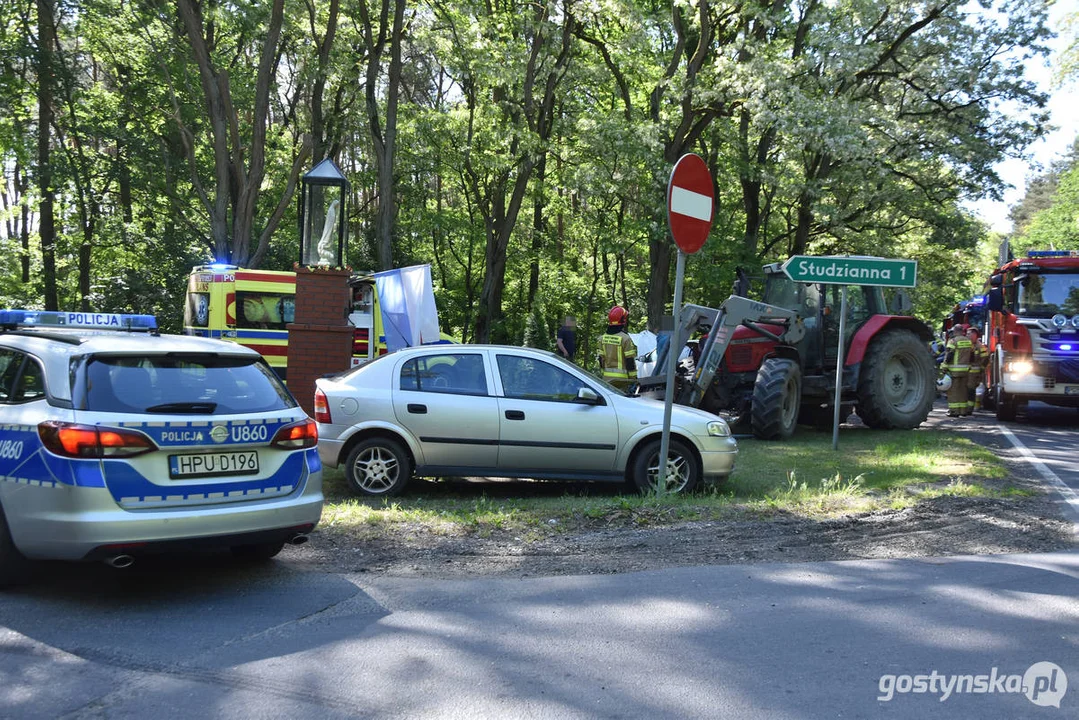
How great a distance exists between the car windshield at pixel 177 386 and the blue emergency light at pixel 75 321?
50.6 inches

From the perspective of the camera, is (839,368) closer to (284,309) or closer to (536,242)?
(284,309)

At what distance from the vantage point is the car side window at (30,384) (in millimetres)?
5129

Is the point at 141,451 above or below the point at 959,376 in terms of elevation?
below

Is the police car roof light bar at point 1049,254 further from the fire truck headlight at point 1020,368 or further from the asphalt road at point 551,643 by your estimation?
the asphalt road at point 551,643

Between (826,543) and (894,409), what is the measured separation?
8.25m

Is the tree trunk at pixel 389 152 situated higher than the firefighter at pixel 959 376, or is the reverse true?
the tree trunk at pixel 389 152

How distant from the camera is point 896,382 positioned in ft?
46.3

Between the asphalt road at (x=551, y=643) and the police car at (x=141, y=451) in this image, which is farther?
the police car at (x=141, y=451)

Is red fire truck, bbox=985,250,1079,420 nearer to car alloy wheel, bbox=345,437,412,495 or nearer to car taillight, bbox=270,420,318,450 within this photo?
car alloy wheel, bbox=345,437,412,495

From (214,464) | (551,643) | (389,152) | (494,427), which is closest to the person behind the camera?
(551,643)

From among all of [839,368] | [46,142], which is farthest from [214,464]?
[46,142]

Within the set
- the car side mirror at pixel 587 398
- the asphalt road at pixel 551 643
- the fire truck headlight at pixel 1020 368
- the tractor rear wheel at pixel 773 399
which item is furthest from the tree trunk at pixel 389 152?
the asphalt road at pixel 551 643

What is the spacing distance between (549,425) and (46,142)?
2078cm

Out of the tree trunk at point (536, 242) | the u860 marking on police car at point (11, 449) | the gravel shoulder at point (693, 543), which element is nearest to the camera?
the u860 marking on police car at point (11, 449)
